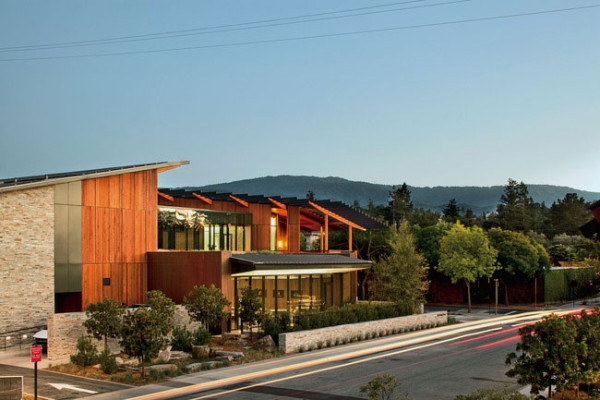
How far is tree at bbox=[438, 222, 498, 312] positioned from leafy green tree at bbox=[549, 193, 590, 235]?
287 ft

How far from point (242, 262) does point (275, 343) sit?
190 inches

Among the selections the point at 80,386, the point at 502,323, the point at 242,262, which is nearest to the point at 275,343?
the point at 242,262

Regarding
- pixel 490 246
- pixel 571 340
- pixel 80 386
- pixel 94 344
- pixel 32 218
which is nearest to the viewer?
pixel 571 340

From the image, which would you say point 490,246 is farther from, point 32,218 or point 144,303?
point 32,218

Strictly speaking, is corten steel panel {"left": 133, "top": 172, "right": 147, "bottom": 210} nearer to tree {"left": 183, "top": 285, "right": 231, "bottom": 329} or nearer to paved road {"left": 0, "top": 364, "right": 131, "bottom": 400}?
tree {"left": 183, "top": 285, "right": 231, "bottom": 329}

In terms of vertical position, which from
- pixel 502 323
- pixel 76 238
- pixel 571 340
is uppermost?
pixel 76 238

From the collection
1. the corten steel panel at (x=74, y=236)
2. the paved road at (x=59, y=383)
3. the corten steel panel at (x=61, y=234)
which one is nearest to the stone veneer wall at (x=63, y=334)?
the paved road at (x=59, y=383)

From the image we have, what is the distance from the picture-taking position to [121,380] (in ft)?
79.0

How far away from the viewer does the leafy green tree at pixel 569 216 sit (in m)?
144

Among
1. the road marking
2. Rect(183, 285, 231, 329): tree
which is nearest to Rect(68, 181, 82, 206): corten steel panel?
Rect(183, 285, 231, 329): tree

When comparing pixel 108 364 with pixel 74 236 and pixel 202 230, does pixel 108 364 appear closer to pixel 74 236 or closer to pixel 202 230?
pixel 74 236

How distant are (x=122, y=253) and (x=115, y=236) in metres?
1.03

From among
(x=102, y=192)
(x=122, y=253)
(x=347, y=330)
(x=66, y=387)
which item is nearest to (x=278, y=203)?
Answer: (x=347, y=330)

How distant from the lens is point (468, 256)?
192 feet
